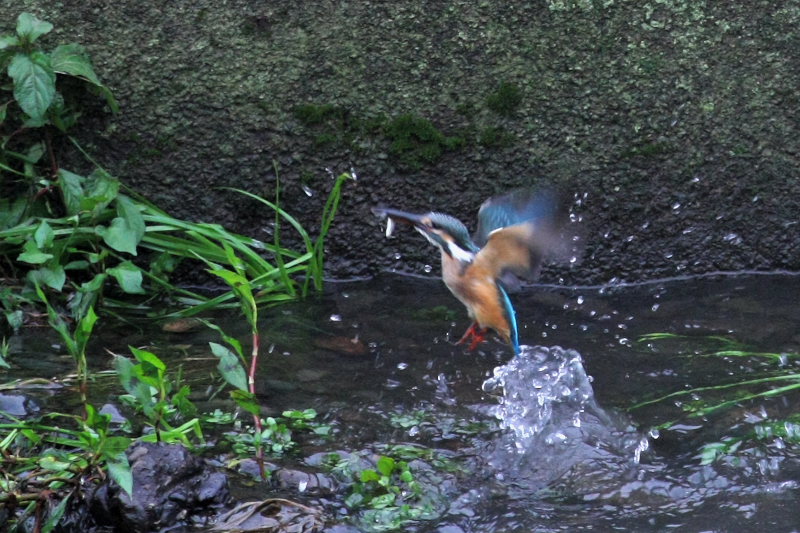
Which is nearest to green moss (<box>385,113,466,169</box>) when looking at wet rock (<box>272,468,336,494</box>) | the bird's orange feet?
the bird's orange feet

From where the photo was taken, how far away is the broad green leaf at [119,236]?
3844 millimetres

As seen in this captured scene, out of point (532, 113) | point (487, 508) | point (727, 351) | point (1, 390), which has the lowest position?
point (1, 390)

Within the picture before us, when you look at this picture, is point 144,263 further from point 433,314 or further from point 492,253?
point 492,253

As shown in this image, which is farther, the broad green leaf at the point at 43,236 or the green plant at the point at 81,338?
the broad green leaf at the point at 43,236

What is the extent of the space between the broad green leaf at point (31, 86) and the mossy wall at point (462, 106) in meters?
0.33

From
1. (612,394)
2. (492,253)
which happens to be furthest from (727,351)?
(492,253)

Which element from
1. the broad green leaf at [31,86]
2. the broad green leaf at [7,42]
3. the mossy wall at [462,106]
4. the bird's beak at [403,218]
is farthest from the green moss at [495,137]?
→ the broad green leaf at [7,42]

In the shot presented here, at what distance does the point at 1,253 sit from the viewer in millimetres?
3990

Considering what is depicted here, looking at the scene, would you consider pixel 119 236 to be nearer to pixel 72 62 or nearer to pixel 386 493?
pixel 72 62

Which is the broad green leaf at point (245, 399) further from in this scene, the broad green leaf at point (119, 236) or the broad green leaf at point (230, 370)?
the broad green leaf at point (119, 236)

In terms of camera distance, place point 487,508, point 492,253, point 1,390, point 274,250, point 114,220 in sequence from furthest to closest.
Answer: point 274,250, point 114,220, point 492,253, point 1,390, point 487,508

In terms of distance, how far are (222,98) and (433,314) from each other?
1.19 metres

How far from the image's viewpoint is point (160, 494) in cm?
260

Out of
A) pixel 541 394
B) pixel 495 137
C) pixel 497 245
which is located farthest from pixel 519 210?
pixel 495 137
